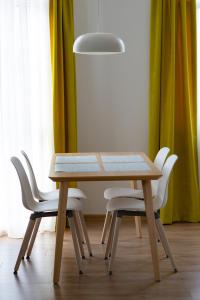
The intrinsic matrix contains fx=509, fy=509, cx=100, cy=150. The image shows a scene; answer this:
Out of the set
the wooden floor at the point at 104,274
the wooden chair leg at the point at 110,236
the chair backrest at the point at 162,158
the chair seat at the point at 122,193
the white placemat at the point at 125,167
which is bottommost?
the wooden floor at the point at 104,274

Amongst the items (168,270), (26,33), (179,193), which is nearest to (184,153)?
(179,193)

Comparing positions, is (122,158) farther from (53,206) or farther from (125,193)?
(53,206)

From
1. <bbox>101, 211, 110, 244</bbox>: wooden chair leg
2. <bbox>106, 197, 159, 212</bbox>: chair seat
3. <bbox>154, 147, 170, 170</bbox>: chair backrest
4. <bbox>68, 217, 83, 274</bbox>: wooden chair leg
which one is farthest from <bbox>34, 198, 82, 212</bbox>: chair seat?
<bbox>154, 147, 170, 170</bbox>: chair backrest

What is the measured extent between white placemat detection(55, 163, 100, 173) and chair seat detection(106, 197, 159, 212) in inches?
11.7

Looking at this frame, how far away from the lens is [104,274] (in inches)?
143

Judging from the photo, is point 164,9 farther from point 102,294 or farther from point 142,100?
point 102,294

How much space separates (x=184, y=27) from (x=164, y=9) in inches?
9.8

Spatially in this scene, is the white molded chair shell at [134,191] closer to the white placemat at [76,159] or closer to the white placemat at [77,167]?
the white placemat at [76,159]

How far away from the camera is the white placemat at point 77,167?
358cm

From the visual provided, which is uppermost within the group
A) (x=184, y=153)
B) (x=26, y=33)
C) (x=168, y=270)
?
(x=26, y=33)

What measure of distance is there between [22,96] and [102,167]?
1287mm

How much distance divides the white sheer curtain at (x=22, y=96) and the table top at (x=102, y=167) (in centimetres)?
51

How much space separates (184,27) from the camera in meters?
4.68

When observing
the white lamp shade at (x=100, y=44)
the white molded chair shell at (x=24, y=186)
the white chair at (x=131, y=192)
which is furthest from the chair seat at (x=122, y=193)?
the white lamp shade at (x=100, y=44)
